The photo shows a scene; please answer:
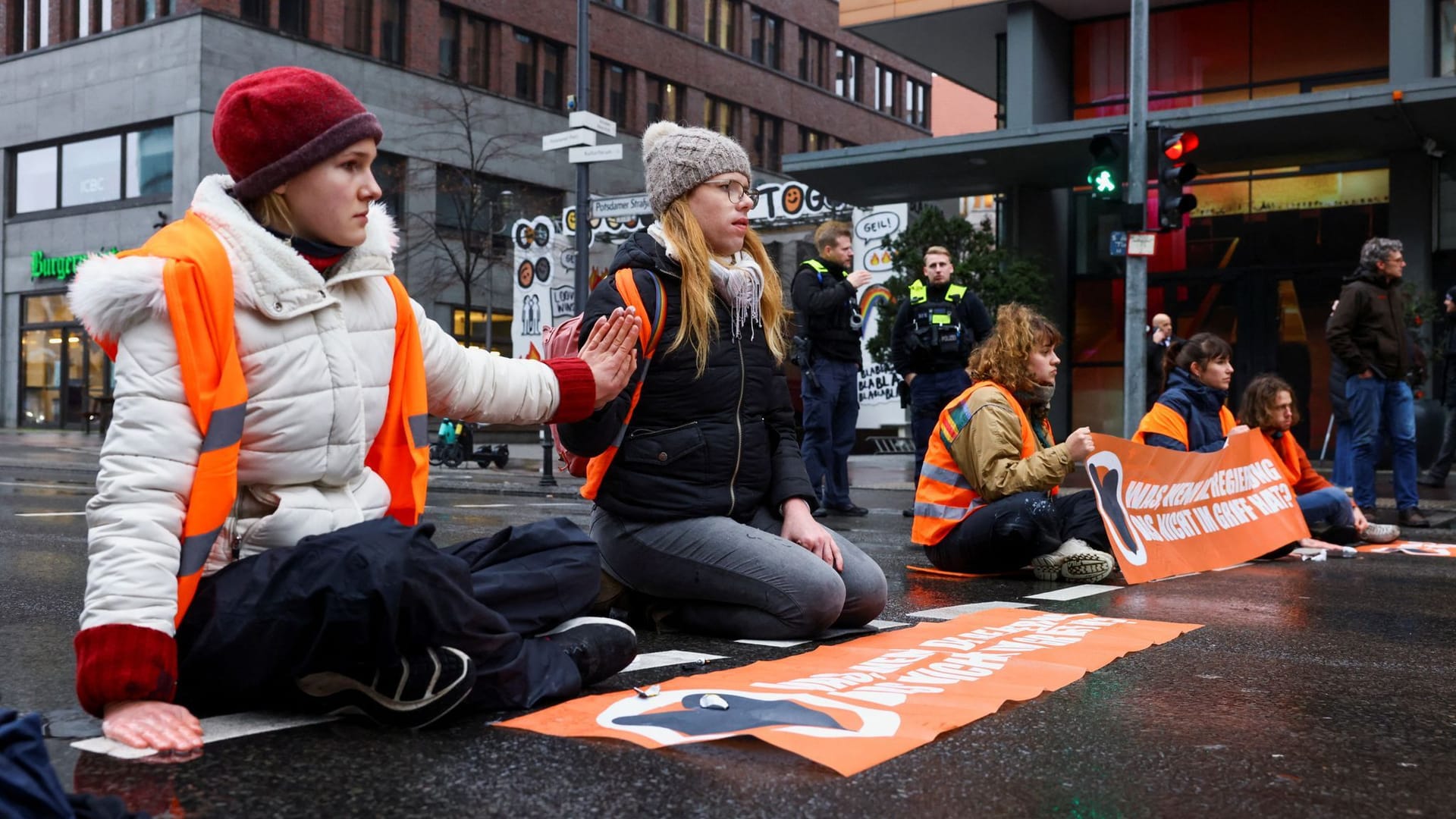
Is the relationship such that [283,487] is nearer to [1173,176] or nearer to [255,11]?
[1173,176]

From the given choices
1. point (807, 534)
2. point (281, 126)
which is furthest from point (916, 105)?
point (281, 126)

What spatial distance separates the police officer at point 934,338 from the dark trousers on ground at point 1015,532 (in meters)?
3.40

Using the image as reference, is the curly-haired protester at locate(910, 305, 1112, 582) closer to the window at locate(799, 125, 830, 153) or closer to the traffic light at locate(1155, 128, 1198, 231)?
the traffic light at locate(1155, 128, 1198, 231)

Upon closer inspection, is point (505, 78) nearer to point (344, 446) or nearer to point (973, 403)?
point (973, 403)

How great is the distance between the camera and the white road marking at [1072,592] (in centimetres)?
595

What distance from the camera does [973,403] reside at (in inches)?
255

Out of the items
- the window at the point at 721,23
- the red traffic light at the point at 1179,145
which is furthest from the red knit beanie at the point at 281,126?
the window at the point at 721,23

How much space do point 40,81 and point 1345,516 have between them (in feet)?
115

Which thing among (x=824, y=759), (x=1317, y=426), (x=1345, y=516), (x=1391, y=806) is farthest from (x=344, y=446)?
(x=1317, y=426)

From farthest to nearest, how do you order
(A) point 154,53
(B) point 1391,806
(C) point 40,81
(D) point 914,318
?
(C) point 40,81
(A) point 154,53
(D) point 914,318
(B) point 1391,806

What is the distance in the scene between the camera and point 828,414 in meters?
10.7

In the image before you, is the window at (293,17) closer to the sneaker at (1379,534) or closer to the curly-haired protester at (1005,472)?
the sneaker at (1379,534)

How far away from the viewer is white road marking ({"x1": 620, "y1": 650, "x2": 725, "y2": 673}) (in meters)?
3.92

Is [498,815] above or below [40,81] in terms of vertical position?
below
